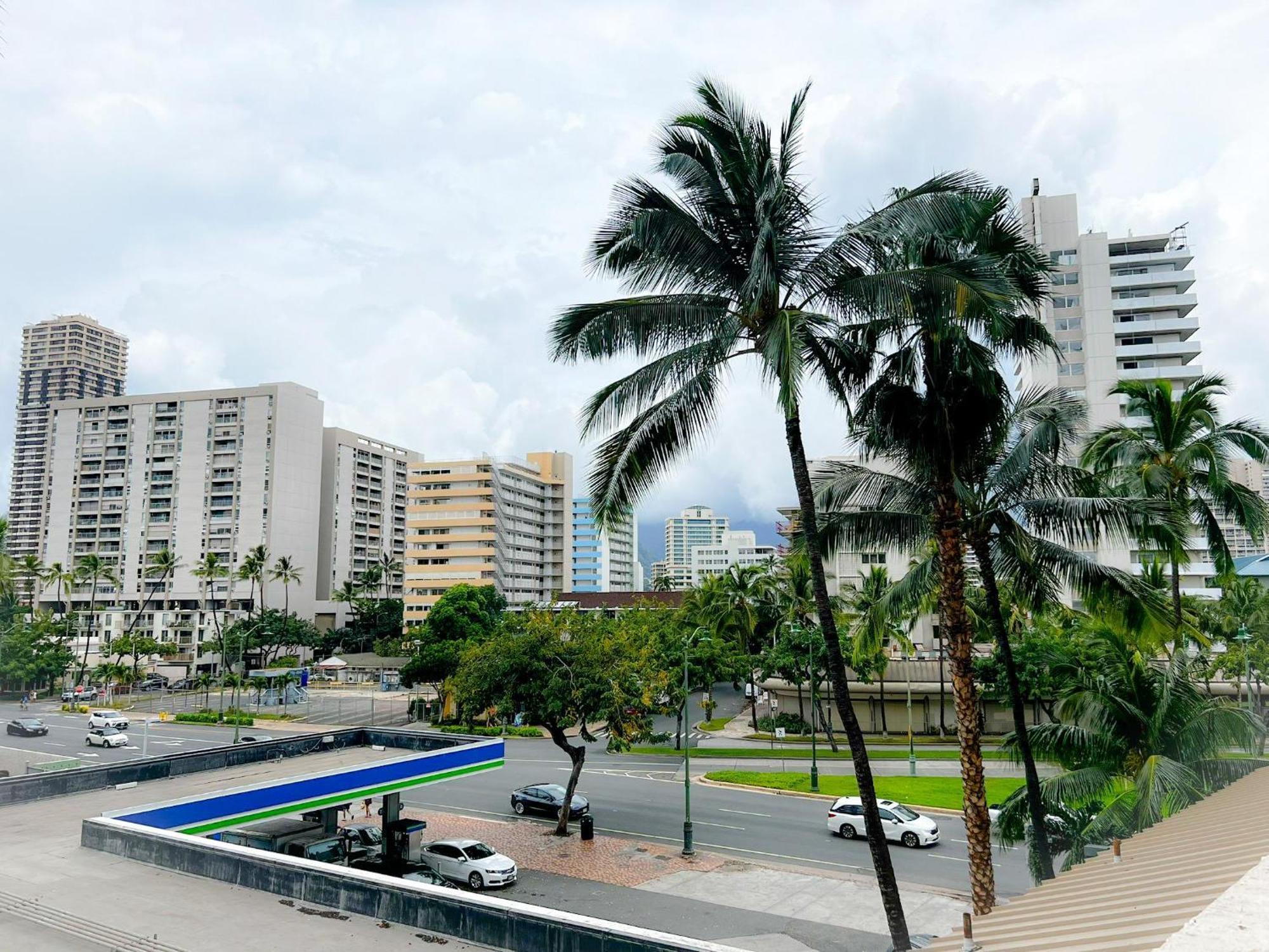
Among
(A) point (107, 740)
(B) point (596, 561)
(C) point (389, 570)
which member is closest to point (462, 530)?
(C) point (389, 570)

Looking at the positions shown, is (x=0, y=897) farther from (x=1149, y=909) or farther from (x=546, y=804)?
(x=546, y=804)

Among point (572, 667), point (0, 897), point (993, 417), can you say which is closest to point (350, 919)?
point (0, 897)

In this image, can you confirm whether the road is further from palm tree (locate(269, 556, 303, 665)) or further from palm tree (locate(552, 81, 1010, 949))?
palm tree (locate(269, 556, 303, 665))

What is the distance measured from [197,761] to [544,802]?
13.5m

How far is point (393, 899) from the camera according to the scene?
9.36 metres

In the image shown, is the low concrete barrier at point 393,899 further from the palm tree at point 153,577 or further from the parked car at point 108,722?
the palm tree at point 153,577

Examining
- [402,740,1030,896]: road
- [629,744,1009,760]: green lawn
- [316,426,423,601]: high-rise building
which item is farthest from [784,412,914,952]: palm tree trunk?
[316,426,423,601]: high-rise building

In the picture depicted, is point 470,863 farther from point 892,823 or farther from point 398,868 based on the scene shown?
point 892,823

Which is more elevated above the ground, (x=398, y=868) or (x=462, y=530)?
(x=462, y=530)

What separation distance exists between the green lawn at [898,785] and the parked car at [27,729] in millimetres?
45000

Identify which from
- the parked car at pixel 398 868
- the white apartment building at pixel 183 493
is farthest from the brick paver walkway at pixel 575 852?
the white apartment building at pixel 183 493

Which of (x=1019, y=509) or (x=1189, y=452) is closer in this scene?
(x=1019, y=509)

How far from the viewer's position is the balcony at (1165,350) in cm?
6706

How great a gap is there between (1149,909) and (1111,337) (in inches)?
2894
